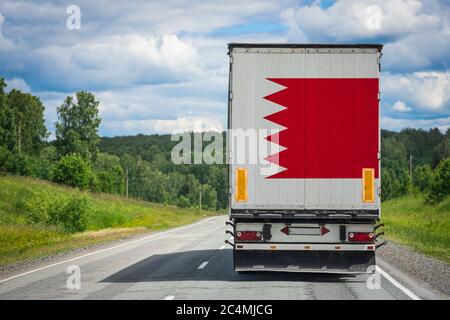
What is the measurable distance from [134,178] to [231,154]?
5585 inches

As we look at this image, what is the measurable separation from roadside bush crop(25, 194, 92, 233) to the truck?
25414 millimetres

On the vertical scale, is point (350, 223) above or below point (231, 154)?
below

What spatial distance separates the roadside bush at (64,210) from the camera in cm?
3612

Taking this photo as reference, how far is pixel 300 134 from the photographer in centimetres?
1256

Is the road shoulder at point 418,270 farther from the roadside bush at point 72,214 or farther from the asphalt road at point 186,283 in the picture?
the roadside bush at point 72,214

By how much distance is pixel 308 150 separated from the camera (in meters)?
12.5

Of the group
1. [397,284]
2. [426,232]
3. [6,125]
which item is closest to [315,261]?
[397,284]

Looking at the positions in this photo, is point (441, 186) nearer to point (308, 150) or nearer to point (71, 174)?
point (71, 174)

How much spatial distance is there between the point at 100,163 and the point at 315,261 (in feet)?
374

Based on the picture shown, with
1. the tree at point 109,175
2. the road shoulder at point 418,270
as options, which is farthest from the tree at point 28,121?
the road shoulder at point 418,270
